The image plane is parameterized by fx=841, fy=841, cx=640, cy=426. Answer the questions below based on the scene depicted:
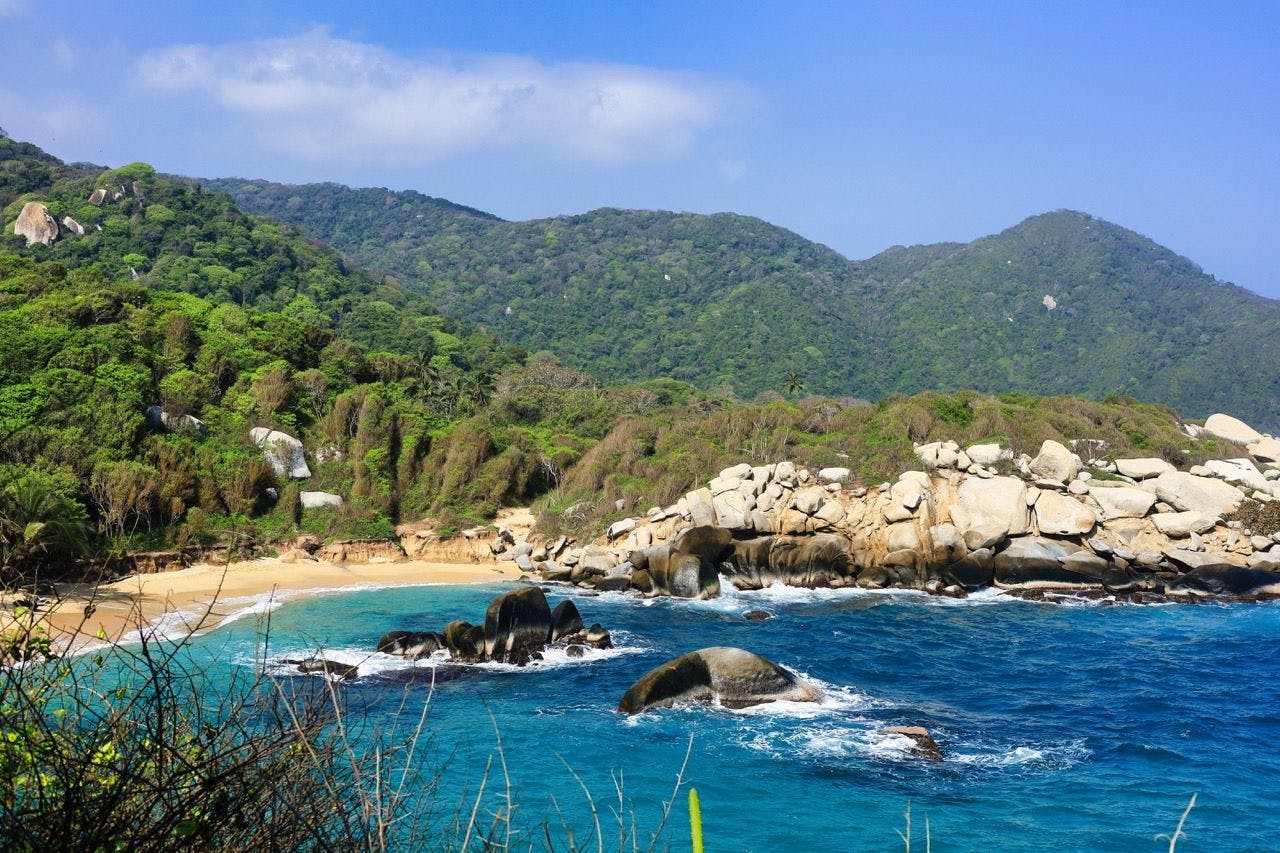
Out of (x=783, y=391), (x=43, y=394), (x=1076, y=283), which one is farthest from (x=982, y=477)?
(x=1076, y=283)

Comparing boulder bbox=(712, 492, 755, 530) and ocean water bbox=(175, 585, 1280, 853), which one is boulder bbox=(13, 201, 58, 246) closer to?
ocean water bbox=(175, 585, 1280, 853)

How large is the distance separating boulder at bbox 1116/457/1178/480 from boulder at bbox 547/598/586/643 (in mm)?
22273

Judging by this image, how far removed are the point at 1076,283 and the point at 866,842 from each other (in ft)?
370

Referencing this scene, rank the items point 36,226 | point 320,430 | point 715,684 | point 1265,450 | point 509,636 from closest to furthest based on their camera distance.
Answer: point 715,684 → point 509,636 → point 320,430 → point 1265,450 → point 36,226

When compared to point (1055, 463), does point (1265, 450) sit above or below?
above

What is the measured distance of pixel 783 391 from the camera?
77938mm

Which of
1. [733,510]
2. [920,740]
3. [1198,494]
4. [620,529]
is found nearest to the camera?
[920,740]

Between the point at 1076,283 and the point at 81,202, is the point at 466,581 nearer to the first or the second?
the point at 81,202

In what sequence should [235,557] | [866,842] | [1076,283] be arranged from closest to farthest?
[866,842]
[235,557]
[1076,283]

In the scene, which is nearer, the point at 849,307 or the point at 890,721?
the point at 890,721

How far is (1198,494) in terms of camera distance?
29.1 m

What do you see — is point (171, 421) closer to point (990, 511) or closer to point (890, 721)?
point (890, 721)

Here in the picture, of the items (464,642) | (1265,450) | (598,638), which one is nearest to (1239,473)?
(1265,450)

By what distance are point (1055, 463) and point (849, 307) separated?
263 ft
